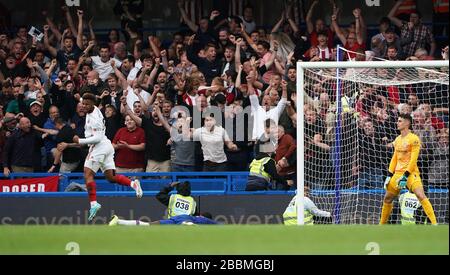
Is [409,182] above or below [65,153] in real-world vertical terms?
below

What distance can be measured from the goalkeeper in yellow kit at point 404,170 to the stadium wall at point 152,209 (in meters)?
0.90

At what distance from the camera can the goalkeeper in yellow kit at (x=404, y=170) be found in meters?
16.2

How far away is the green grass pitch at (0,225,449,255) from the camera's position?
34.9 ft

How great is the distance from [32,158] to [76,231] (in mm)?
7851

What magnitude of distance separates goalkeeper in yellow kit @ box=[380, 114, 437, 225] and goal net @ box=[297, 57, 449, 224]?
0.82 metres

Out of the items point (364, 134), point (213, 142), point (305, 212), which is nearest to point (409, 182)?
point (305, 212)

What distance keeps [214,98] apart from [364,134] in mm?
2410

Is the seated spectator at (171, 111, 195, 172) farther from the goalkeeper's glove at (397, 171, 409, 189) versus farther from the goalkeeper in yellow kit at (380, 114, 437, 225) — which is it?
the goalkeeper's glove at (397, 171, 409, 189)

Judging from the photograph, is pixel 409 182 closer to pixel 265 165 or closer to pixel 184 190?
pixel 265 165

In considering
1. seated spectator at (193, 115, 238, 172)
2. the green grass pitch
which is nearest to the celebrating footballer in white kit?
seated spectator at (193, 115, 238, 172)

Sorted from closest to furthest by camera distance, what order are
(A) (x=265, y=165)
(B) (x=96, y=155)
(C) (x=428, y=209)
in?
(C) (x=428, y=209) < (B) (x=96, y=155) < (A) (x=265, y=165)

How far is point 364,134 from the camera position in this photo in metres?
17.7
